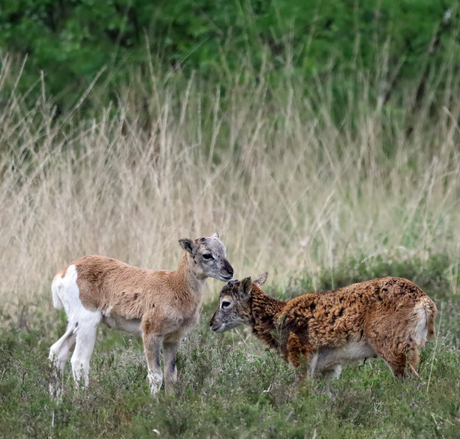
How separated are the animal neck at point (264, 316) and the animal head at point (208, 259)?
45 centimetres

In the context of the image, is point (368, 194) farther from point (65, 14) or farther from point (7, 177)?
point (65, 14)

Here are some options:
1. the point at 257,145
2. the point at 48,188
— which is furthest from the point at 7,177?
the point at 257,145

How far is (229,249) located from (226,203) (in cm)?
136

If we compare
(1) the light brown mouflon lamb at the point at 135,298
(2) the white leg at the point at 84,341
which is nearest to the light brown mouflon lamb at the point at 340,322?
(1) the light brown mouflon lamb at the point at 135,298

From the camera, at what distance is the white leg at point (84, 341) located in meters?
6.19

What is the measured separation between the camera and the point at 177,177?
10219 millimetres

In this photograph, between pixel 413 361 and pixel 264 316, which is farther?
pixel 264 316

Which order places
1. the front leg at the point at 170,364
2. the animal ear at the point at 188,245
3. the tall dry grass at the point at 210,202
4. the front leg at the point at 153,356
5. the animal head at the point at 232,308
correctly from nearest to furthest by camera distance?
the front leg at the point at 153,356
the front leg at the point at 170,364
the animal ear at the point at 188,245
the animal head at the point at 232,308
the tall dry grass at the point at 210,202

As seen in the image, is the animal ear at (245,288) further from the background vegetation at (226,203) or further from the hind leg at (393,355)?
the hind leg at (393,355)

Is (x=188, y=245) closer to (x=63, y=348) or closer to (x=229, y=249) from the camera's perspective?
(x=63, y=348)

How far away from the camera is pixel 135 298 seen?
6.19 m

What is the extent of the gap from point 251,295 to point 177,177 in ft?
12.6

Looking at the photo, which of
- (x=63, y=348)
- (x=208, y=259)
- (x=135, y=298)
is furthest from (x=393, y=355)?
(x=63, y=348)

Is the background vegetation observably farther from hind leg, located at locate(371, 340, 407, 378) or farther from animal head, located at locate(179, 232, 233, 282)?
animal head, located at locate(179, 232, 233, 282)
